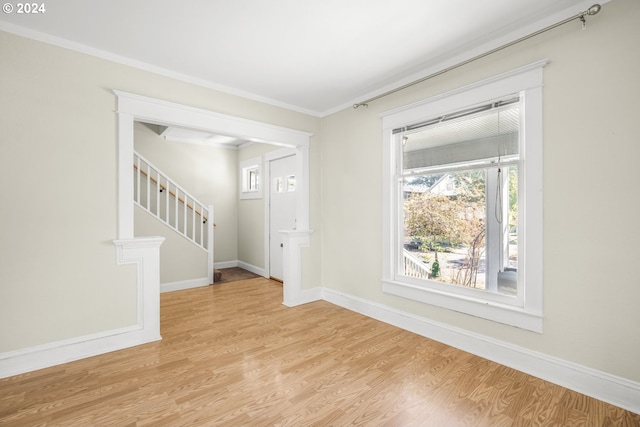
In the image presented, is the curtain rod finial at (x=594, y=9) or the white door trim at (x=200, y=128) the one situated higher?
the curtain rod finial at (x=594, y=9)

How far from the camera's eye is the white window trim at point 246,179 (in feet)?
18.5

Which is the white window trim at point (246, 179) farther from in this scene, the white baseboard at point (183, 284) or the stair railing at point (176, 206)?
the white baseboard at point (183, 284)

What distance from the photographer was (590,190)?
1.94 metres

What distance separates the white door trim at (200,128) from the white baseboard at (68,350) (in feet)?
2.92

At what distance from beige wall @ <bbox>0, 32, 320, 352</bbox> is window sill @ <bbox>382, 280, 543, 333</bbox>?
2653mm

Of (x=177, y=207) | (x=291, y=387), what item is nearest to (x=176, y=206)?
(x=177, y=207)

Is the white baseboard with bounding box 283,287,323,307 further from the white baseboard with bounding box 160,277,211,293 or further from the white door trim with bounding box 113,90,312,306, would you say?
the white baseboard with bounding box 160,277,211,293

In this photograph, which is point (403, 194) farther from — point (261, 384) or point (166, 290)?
point (166, 290)

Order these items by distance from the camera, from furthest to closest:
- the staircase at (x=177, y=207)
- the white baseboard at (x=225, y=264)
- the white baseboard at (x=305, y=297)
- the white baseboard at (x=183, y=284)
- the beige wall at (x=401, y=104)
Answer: the white baseboard at (x=225, y=264) → the staircase at (x=177, y=207) → the white baseboard at (x=183, y=284) → the white baseboard at (x=305, y=297) → the beige wall at (x=401, y=104)

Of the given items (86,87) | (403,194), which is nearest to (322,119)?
(403,194)

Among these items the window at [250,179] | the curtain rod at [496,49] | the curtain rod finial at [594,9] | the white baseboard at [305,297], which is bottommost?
the white baseboard at [305,297]

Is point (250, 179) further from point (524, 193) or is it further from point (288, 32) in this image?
point (524, 193)

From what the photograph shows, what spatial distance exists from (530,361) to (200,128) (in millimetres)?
3633

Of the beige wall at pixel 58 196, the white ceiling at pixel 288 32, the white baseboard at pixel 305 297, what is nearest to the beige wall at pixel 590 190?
the white ceiling at pixel 288 32
